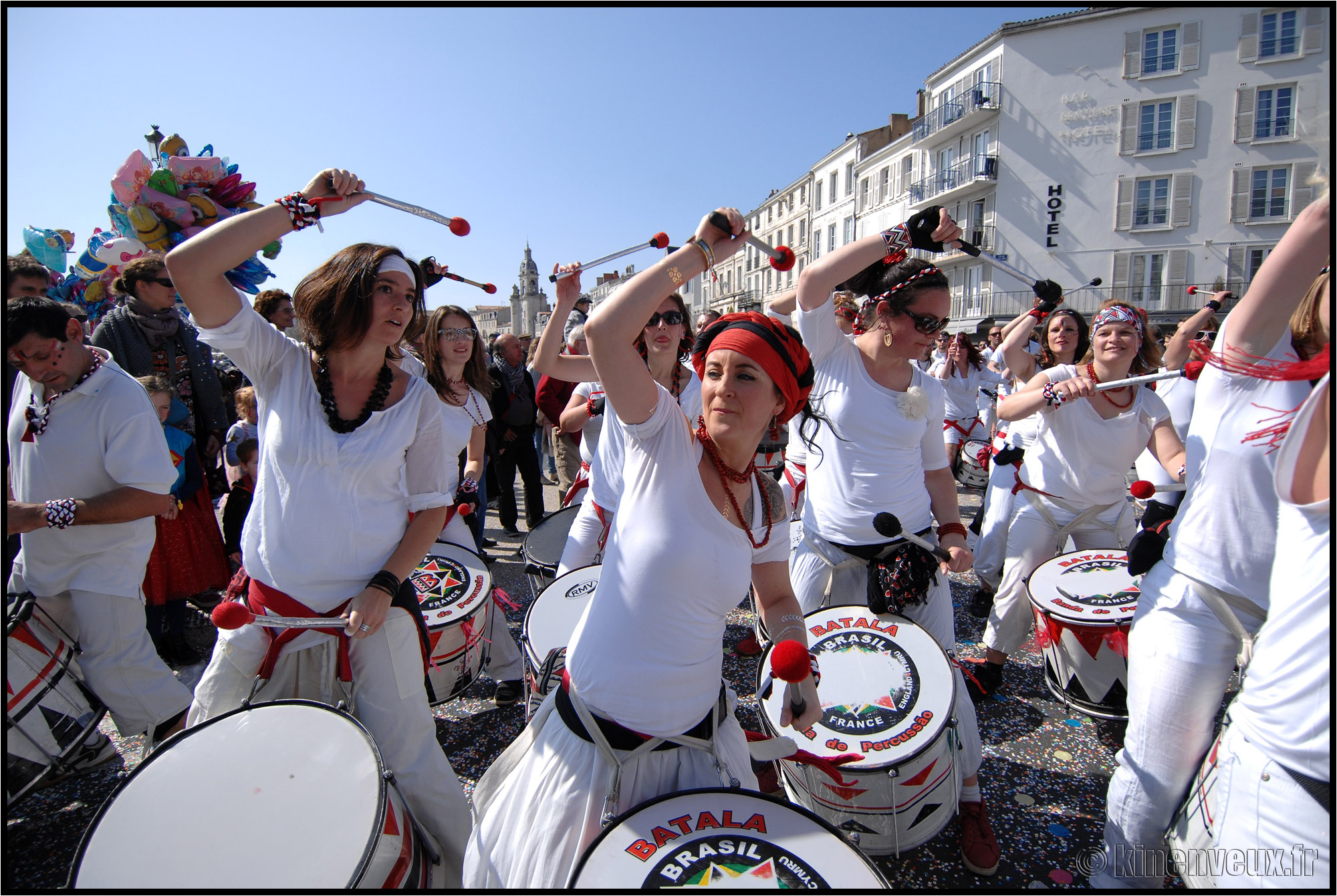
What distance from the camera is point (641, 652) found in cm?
156

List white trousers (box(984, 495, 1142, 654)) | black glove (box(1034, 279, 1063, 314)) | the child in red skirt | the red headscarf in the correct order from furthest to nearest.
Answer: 1. the child in red skirt
2. white trousers (box(984, 495, 1142, 654))
3. black glove (box(1034, 279, 1063, 314))
4. the red headscarf

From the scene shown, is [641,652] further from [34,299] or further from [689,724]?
[34,299]

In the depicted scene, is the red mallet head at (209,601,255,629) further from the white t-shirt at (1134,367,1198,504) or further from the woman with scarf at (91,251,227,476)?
the white t-shirt at (1134,367,1198,504)

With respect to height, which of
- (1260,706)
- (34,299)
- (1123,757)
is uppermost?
(34,299)

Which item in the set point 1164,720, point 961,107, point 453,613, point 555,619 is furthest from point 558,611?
point 961,107

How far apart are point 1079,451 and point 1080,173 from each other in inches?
1169

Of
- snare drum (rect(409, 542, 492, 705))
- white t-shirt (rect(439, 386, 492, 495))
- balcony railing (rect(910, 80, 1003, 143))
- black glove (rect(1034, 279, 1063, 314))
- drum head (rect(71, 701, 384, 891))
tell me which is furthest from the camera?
balcony railing (rect(910, 80, 1003, 143))

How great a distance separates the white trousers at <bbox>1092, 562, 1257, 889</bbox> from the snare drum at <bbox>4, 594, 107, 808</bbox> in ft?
12.5

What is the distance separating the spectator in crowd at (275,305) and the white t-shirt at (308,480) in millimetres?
3062

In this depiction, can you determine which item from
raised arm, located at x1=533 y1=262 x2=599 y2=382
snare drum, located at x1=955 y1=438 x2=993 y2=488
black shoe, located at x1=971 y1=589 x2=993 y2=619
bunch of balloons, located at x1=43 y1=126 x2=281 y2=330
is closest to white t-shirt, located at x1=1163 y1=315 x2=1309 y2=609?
raised arm, located at x1=533 y1=262 x2=599 y2=382

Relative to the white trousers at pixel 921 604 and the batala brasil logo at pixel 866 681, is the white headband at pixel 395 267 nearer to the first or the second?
the white trousers at pixel 921 604

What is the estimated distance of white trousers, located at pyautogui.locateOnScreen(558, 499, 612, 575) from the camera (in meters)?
3.38

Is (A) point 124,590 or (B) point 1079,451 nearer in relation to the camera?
(A) point 124,590

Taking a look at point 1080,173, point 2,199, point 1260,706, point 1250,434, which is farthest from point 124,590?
point 1080,173
